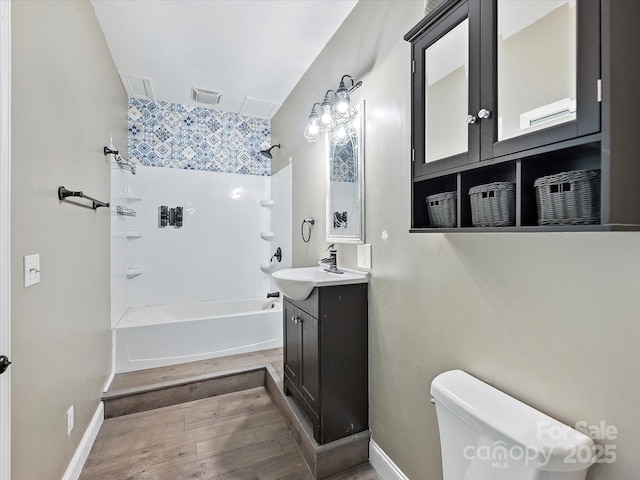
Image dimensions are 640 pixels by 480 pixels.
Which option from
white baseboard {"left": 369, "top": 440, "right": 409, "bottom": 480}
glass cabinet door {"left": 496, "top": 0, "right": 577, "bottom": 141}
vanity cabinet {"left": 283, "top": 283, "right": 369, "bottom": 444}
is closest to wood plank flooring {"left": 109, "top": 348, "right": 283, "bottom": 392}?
vanity cabinet {"left": 283, "top": 283, "right": 369, "bottom": 444}

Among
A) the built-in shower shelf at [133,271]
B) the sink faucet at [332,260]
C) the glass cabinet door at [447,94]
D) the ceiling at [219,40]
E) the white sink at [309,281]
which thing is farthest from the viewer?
the built-in shower shelf at [133,271]

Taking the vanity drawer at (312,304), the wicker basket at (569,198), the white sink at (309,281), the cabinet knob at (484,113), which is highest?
the cabinet knob at (484,113)

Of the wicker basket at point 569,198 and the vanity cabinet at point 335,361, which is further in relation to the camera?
the vanity cabinet at point 335,361

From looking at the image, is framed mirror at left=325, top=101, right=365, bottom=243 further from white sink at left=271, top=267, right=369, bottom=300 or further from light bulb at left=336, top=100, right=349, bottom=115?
white sink at left=271, top=267, right=369, bottom=300

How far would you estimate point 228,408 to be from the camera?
228cm

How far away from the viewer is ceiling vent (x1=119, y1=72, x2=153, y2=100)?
111 inches

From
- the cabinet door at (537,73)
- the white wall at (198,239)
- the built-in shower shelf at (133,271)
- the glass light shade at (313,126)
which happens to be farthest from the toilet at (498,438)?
the built-in shower shelf at (133,271)

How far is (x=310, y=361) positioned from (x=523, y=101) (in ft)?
5.12

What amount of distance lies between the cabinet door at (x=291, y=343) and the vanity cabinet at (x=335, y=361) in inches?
5.1

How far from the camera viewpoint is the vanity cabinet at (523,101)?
25.9 inches

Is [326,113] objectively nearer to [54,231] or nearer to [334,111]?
[334,111]

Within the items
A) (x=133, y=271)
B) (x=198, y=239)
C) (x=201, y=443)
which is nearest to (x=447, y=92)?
(x=201, y=443)

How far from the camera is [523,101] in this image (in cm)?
86

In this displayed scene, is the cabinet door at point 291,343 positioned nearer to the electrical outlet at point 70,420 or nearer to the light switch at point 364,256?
the light switch at point 364,256
